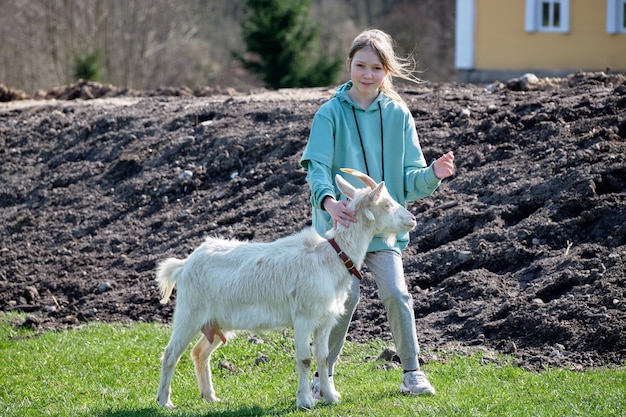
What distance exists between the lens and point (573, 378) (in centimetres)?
712

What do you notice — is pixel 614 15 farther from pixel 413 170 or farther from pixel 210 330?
pixel 210 330

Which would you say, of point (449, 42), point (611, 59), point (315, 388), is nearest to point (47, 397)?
point (315, 388)

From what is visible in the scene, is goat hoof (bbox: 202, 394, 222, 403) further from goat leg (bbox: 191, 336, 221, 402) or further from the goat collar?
the goat collar

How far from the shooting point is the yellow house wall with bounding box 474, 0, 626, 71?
2098 centimetres

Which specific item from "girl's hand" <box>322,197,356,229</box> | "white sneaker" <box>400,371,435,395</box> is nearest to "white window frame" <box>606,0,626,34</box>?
"white sneaker" <box>400,371,435,395</box>

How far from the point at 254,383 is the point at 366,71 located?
8.69 ft

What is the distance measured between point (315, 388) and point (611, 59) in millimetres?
16207

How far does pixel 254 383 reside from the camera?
7613mm

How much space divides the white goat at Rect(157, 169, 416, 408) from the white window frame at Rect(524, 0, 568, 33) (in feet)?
51.4

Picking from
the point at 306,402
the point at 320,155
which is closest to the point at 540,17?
the point at 320,155

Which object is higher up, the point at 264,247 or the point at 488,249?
the point at 264,247

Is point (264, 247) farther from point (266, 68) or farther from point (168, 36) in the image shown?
point (168, 36)

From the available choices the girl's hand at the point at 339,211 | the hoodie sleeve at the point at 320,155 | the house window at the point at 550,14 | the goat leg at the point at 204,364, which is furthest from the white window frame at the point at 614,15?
the goat leg at the point at 204,364

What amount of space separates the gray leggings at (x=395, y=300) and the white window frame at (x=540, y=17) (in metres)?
15.6
